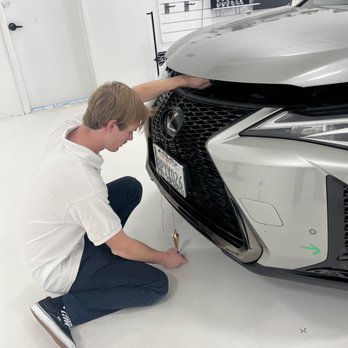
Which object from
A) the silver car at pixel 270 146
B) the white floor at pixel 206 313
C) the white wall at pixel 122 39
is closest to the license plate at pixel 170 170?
the silver car at pixel 270 146

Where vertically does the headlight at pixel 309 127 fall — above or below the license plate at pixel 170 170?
above

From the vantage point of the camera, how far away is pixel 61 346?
1183 millimetres

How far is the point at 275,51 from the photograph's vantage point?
1.09m

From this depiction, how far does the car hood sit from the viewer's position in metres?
0.98

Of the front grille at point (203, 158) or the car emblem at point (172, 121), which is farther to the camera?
the car emblem at point (172, 121)

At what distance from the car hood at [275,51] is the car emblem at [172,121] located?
136mm

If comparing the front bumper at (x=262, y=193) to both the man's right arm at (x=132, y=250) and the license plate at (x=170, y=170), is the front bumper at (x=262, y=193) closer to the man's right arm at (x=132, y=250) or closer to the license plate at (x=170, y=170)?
the license plate at (x=170, y=170)

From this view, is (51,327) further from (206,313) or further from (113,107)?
(113,107)

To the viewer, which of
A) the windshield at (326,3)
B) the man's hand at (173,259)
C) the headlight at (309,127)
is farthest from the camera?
the windshield at (326,3)

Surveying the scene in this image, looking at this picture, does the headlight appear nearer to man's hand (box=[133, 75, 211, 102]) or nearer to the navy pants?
man's hand (box=[133, 75, 211, 102])

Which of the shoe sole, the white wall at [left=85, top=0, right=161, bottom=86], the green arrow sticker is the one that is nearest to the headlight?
the green arrow sticker

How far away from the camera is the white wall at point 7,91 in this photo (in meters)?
3.70

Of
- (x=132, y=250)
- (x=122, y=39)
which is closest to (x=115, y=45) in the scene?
(x=122, y=39)

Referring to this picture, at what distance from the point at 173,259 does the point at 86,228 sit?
44 cm
